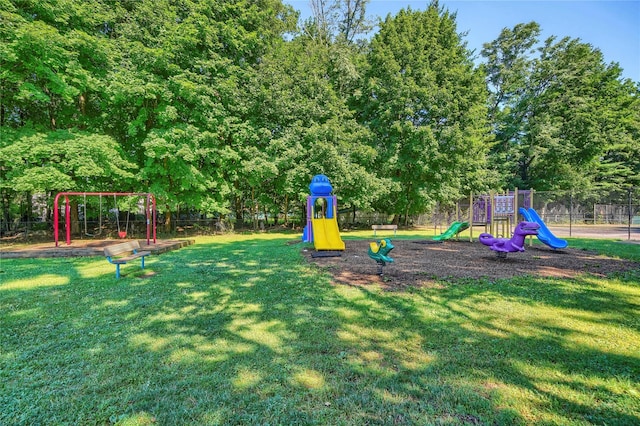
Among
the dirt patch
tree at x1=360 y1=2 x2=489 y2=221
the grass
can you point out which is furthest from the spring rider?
tree at x1=360 y1=2 x2=489 y2=221

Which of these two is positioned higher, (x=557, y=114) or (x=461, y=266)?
(x=557, y=114)

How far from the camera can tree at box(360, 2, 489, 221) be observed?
2342cm

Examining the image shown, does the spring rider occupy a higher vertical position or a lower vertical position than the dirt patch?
higher

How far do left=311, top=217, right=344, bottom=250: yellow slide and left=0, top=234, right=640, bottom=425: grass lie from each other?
4697 millimetres

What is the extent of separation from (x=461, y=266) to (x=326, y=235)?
16.3 ft

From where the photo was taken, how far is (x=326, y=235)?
11688 millimetres

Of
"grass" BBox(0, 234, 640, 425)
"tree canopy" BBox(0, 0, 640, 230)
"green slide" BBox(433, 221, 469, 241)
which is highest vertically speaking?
"tree canopy" BBox(0, 0, 640, 230)

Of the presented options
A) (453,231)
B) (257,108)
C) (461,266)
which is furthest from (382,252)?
(257,108)

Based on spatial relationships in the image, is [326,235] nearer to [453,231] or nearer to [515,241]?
[515,241]

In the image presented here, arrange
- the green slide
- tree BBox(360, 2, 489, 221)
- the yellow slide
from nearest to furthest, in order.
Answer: the yellow slide
the green slide
tree BBox(360, 2, 489, 221)

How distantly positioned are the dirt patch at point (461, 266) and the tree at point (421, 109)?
1364cm

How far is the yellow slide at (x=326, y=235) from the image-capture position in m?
11.0

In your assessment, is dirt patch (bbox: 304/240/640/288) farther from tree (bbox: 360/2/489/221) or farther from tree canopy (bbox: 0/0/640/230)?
tree (bbox: 360/2/489/221)

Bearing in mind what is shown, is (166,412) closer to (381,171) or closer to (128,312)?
(128,312)
